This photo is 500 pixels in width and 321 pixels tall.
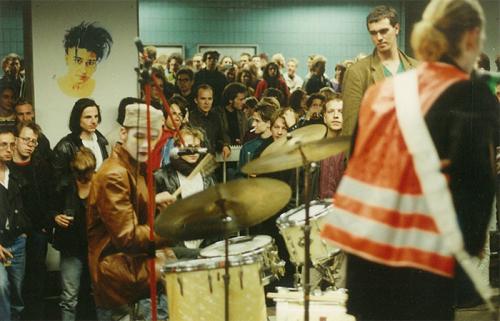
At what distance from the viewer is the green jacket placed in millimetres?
3451

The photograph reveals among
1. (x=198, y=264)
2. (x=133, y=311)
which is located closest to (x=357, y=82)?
(x=198, y=264)

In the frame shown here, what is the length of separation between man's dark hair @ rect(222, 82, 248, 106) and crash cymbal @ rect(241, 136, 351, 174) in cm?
106

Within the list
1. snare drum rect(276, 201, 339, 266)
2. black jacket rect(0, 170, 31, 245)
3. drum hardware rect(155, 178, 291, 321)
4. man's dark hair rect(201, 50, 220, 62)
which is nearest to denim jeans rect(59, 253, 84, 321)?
black jacket rect(0, 170, 31, 245)

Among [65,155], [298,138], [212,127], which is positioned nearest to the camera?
[298,138]

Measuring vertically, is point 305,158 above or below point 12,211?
above

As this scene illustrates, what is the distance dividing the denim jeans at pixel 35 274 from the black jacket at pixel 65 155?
38 cm

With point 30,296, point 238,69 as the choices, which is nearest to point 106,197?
point 30,296

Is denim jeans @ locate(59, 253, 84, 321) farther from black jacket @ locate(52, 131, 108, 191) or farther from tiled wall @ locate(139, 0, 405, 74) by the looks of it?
tiled wall @ locate(139, 0, 405, 74)

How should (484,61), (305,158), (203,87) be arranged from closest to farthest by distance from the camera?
(484,61) < (305,158) < (203,87)

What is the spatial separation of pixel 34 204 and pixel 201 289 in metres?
1.27

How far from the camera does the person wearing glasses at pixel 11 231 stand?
162 inches

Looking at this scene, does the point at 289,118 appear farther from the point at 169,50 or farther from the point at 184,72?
the point at 169,50

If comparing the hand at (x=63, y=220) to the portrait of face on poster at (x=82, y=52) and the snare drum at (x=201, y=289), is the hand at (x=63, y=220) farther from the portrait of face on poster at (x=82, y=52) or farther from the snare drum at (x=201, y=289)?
the snare drum at (x=201, y=289)

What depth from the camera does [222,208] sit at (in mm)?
3350
